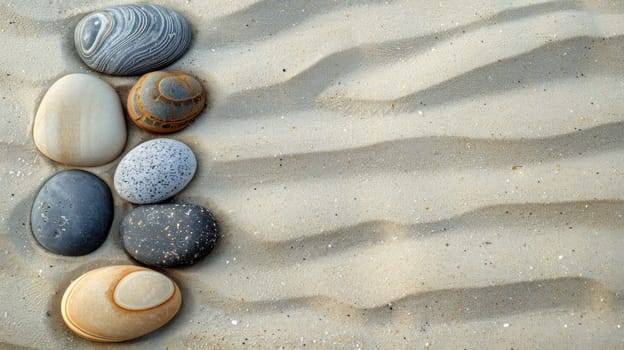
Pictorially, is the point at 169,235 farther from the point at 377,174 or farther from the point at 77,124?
the point at 377,174

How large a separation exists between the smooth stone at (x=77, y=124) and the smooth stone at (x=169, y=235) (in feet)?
0.67

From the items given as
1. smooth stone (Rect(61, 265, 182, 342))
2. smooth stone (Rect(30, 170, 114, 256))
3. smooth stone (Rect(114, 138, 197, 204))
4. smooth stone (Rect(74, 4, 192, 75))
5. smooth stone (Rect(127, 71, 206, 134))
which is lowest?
smooth stone (Rect(61, 265, 182, 342))

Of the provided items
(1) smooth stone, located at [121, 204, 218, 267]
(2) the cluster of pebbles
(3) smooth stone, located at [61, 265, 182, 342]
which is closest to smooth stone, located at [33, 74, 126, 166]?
(2) the cluster of pebbles

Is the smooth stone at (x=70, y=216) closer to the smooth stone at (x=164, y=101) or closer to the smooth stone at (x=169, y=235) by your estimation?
the smooth stone at (x=169, y=235)

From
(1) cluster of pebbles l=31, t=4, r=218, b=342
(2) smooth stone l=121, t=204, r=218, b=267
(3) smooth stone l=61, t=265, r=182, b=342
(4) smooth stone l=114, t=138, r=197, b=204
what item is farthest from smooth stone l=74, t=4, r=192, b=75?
(3) smooth stone l=61, t=265, r=182, b=342

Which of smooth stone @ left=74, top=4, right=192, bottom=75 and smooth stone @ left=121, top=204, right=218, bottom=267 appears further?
smooth stone @ left=74, top=4, right=192, bottom=75

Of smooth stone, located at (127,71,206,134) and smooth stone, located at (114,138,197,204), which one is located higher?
smooth stone, located at (127,71,206,134)

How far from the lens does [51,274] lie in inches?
57.4

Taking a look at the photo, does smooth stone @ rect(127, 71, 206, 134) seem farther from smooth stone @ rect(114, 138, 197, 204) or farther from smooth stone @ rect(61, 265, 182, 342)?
smooth stone @ rect(61, 265, 182, 342)

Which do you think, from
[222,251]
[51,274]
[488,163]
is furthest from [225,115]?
[488,163]

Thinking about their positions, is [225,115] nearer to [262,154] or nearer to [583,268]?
[262,154]

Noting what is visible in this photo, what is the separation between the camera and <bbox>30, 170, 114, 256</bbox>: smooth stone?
1.45m

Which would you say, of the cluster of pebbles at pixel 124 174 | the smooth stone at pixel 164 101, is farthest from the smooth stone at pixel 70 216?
the smooth stone at pixel 164 101

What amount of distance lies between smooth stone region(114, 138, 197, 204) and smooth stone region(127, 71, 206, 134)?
2.3 inches
